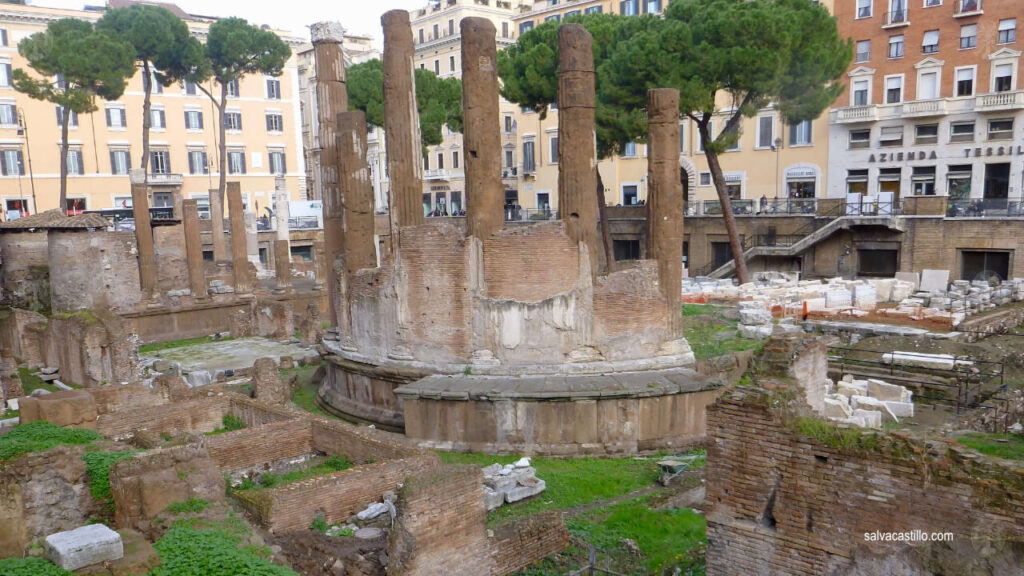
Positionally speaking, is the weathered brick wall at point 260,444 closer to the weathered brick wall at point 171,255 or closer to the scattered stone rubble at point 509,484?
the scattered stone rubble at point 509,484

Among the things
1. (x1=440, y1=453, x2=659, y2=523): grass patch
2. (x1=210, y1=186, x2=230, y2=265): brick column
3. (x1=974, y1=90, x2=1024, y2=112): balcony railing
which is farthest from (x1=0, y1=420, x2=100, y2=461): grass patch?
(x1=974, y1=90, x2=1024, y2=112): balcony railing

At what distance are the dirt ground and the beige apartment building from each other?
3411 cm

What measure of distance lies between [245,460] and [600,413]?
4.76m

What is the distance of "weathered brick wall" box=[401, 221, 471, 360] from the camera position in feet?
39.2

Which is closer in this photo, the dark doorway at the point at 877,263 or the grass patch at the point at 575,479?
the grass patch at the point at 575,479

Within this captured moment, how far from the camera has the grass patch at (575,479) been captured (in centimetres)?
891

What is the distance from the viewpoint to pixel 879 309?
19688 mm

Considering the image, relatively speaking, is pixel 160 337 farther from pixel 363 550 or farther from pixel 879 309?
pixel 879 309

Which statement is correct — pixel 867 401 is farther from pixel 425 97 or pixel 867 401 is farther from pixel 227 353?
pixel 425 97

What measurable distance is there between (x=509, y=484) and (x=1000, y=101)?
87.0 feet

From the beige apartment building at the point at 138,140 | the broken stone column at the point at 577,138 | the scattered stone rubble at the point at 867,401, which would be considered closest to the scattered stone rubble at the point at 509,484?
the broken stone column at the point at 577,138

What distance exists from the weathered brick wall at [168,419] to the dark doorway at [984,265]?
21937mm

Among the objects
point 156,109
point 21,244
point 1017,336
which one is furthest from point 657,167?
point 156,109

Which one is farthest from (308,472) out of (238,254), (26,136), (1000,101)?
(26,136)
